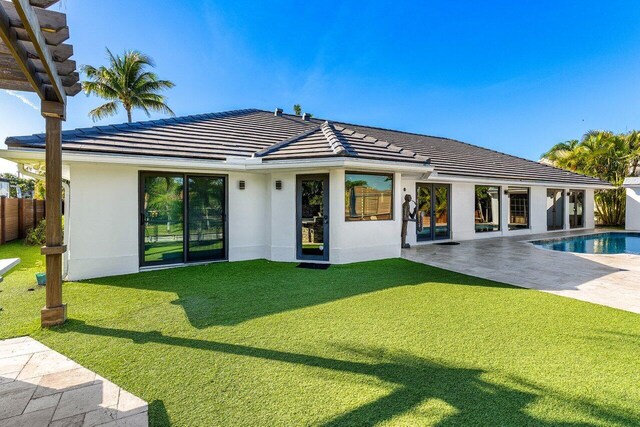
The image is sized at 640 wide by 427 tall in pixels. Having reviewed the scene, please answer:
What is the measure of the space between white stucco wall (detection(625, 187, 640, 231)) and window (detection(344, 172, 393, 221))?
20.6 meters

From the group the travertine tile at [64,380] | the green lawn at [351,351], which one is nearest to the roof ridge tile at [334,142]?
the green lawn at [351,351]

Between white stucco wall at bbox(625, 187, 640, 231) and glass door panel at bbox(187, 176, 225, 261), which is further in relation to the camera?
white stucco wall at bbox(625, 187, 640, 231)

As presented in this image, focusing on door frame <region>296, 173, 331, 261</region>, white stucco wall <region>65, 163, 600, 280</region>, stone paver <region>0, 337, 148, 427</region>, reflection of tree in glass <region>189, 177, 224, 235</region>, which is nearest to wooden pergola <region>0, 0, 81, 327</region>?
stone paver <region>0, 337, 148, 427</region>

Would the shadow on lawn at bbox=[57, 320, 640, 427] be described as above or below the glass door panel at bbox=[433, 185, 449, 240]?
below

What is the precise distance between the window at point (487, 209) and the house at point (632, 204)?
11042 mm

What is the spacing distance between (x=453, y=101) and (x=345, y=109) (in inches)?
402

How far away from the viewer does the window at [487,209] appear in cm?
1588

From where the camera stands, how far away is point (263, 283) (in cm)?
714

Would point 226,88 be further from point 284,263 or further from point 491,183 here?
point 491,183

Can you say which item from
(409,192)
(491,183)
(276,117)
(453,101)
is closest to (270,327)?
(409,192)

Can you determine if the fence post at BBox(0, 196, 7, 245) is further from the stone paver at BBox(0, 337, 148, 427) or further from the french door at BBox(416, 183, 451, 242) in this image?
the french door at BBox(416, 183, 451, 242)

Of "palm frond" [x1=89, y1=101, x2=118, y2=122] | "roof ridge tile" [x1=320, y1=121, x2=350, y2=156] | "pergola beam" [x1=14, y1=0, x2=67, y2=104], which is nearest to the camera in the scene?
"pergola beam" [x1=14, y1=0, x2=67, y2=104]

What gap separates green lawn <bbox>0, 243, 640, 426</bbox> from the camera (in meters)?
2.77

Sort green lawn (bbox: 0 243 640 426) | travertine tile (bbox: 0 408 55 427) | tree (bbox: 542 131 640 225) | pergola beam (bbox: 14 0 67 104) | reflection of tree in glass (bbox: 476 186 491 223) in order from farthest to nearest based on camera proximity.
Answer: tree (bbox: 542 131 640 225), reflection of tree in glass (bbox: 476 186 491 223), pergola beam (bbox: 14 0 67 104), green lawn (bbox: 0 243 640 426), travertine tile (bbox: 0 408 55 427)
